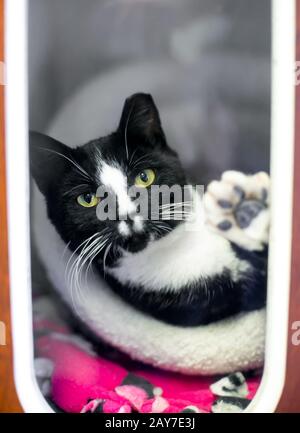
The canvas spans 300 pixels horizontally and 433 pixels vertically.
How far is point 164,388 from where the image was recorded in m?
0.91

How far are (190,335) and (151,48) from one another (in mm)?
550

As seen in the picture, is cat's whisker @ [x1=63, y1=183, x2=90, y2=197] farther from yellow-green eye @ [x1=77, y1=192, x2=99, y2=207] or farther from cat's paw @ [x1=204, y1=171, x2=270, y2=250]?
cat's paw @ [x1=204, y1=171, x2=270, y2=250]

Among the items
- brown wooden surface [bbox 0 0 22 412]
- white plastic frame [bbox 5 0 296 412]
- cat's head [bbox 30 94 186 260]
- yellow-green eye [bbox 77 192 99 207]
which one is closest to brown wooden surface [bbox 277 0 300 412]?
white plastic frame [bbox 5 0 296 412]

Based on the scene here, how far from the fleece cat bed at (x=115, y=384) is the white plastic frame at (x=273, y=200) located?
0.03 metres

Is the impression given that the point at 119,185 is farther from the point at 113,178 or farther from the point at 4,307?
the point at 4,307

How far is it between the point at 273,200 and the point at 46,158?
16.8 inches

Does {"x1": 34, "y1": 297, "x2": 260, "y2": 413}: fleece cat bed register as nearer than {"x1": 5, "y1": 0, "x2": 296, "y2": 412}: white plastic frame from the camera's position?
No

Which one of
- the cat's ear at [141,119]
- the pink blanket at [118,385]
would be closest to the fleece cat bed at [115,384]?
the pink blanket at [118,385]

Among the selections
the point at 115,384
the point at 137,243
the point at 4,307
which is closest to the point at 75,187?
the point at 137,243

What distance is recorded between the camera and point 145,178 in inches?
32.4

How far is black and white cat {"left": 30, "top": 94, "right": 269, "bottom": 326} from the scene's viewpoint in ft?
2.68

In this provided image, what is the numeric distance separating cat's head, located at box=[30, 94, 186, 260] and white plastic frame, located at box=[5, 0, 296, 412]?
45 millimetres

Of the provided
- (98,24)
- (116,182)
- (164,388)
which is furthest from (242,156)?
(164,388)
